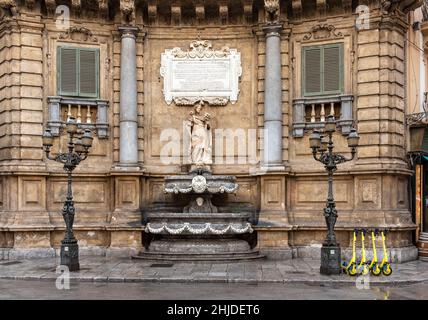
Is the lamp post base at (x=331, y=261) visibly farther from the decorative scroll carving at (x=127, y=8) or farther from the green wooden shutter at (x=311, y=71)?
the decorative scroll carving at (x=127, y=8)

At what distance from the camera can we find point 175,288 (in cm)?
1477

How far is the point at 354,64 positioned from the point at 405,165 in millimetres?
3500

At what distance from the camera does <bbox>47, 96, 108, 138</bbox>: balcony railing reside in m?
20.8

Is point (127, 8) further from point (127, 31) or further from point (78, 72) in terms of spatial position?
point (78, 72)

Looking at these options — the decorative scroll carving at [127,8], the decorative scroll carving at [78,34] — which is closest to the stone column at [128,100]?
the decorative scroll carving at [127,8]

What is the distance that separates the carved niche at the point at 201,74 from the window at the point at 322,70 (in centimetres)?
224

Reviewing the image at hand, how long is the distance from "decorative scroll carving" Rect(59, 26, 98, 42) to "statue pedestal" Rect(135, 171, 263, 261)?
543cm

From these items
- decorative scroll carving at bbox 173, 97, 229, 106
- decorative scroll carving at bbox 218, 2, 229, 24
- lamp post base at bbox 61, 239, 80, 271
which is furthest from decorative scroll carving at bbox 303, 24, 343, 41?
lamp post base at bbox 61, 239, 80, 271

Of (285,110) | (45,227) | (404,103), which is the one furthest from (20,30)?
(404,103)

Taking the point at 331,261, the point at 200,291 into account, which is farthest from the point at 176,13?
the point at 200,291

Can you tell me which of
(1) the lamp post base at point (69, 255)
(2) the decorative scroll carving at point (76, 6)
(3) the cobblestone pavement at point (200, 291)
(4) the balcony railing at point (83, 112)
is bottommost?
(3) the cobblestone pavement at point (200, 291)

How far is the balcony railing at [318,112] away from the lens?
2031cm

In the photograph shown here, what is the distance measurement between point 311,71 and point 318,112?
1.33m

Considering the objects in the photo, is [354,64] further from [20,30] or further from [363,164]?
[20,30]
